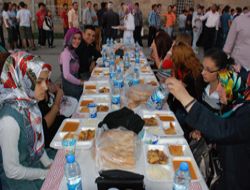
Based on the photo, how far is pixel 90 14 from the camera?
10578mm

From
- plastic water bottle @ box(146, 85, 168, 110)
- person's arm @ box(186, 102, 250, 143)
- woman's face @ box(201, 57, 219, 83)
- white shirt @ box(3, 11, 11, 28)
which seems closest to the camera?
person's arm @ box(186, 102, 250, 143)

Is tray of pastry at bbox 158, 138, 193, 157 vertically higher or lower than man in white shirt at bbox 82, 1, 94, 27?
lower

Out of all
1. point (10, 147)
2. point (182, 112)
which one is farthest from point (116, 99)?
point (10, 147)

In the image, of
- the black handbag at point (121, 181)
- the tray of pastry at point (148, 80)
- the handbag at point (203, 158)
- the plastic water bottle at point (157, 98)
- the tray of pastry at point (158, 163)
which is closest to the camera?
the black handbag at point (121, 181)

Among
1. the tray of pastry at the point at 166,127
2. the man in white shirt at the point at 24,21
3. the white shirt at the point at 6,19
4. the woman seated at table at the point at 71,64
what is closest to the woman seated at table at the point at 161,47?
the woman seated at table at the point at 71,64

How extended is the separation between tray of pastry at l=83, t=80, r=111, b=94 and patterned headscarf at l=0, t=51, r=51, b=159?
45.3 inches

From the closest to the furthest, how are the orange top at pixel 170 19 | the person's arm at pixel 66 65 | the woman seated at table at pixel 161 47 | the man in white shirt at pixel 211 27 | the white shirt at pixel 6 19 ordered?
the person's arm at pixel 66 65
the woman seated at table at pixel 161 47
the white shirt at pixel 6 19
the man in white shirt at pixel 211 27
the orange top at pixel 170 19

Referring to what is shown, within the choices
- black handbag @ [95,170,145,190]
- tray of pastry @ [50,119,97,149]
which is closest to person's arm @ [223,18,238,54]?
tray of pastry @ [50,119,97,149]

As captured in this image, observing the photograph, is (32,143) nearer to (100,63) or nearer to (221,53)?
(221,53)

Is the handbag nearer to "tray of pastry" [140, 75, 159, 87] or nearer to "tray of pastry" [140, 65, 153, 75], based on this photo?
"tray of pastry" [140, 75, 159, 87]

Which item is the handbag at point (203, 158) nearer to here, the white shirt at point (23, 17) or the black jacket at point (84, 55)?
the black jacket at point (84, 55)

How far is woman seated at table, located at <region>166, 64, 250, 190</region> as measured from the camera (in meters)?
1.50

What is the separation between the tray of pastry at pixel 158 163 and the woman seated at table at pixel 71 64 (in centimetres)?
231

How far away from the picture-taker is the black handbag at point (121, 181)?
1341 millimetres
